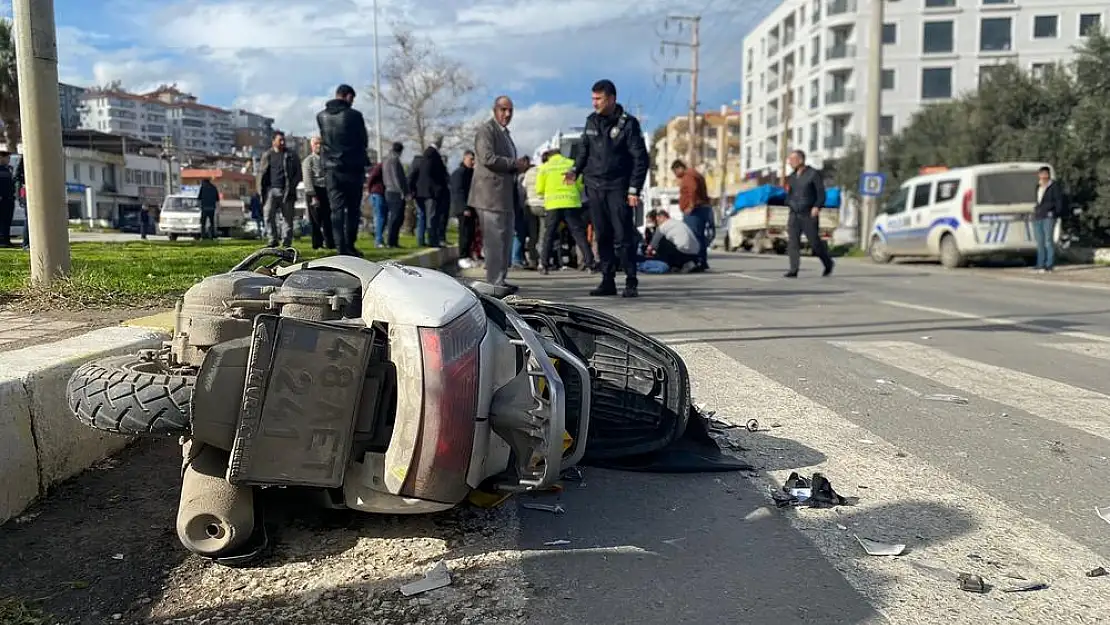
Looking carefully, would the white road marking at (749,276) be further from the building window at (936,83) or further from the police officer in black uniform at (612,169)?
the building window at (936,83)

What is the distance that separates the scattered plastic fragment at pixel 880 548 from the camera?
252cm

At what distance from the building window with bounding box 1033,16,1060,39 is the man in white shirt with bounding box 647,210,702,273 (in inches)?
2189

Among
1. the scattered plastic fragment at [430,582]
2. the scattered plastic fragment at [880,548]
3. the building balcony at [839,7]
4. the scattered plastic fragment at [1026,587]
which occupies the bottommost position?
the scattered plastic fragment at [1026,587]

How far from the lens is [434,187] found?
15.0 m

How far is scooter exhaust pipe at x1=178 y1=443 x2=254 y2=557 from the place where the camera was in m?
2.36

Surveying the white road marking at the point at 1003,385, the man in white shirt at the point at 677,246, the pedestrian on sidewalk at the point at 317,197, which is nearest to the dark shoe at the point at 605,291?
the white road marking at the point at 1003,385

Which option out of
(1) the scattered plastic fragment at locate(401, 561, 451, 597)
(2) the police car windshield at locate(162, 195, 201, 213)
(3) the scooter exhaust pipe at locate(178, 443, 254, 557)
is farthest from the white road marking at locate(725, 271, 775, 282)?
(2) the police car windshield at locate(162, 195, 201, 213)

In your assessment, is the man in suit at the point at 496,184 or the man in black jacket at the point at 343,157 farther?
the man in black jacket at the point at 343,157

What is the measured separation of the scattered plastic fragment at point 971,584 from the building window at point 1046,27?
65.7 m

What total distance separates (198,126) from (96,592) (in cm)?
14734

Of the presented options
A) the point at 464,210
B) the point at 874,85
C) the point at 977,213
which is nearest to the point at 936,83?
the point at 874,85

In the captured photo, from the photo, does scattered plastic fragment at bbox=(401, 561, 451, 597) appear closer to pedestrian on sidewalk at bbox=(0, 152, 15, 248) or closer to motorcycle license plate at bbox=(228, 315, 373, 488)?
motorcycle license plate at bbox=(228, 315, 373, 488)

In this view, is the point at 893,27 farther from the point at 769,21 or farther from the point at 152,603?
the point at 152,603

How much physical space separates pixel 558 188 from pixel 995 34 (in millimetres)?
57381
